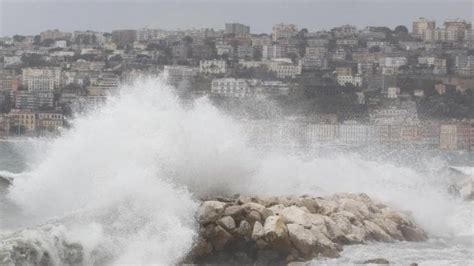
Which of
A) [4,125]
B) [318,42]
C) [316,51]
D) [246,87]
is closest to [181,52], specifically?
[316,51]

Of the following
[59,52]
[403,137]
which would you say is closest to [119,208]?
[403,137]

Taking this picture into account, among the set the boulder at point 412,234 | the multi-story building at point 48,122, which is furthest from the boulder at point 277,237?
the multi-story building at point 48,122

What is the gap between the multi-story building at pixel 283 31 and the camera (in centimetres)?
7950

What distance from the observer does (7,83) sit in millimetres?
55312

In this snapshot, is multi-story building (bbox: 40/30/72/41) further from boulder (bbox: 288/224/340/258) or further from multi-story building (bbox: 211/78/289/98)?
boulder (bbox: 288/224/340/258)

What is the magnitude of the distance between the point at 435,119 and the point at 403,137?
17.1 ft

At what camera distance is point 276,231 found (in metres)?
10.9

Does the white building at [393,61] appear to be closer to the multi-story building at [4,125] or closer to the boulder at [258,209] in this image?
the multi-story building at [4,125]

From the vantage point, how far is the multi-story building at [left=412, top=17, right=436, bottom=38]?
83.1m

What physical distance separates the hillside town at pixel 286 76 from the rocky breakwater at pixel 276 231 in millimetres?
15564

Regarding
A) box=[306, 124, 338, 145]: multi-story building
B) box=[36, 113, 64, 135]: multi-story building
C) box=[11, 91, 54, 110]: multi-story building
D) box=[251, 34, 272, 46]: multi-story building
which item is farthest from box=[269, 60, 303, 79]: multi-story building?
box=[36, 113, 64, 135]: multi-story building

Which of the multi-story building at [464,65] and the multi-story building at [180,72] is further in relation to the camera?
the multi-story building at [464,65]

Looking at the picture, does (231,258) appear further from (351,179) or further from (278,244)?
(351,179)

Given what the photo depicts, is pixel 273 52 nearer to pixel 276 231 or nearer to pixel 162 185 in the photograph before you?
pixel 162 185
